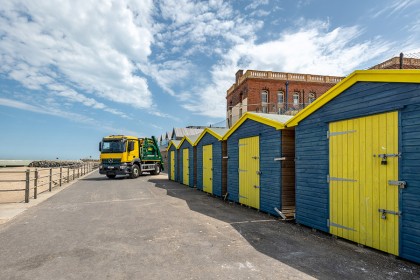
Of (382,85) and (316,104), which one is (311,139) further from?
(382,85)

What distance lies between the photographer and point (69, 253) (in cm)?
512

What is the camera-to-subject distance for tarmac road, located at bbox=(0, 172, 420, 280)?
429 centimetres

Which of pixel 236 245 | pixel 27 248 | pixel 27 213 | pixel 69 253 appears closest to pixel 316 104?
pixel 236 245

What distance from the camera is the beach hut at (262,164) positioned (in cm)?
848

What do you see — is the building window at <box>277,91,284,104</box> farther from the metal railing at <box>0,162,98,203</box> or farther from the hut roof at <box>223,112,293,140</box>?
the metal railing at <box>0,162,98,203</box>

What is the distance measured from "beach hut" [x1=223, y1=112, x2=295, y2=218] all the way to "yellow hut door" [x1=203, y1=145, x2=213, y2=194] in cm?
215

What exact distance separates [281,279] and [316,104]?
464cm

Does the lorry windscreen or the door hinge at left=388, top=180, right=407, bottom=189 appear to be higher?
the lorry windscreen

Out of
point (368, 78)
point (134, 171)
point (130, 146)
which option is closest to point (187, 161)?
point (130, 146)

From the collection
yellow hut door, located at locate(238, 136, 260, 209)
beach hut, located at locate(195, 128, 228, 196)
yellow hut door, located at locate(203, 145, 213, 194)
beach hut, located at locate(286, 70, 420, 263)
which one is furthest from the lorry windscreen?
beach hut, located at locate(286, 70, 420, 263)

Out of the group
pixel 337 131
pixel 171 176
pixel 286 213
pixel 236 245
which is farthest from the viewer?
pixel 171 176

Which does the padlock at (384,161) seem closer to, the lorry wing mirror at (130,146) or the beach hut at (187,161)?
the beach hut at (187,161)

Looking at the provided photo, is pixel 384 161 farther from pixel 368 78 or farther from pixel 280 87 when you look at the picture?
pixel 280 87

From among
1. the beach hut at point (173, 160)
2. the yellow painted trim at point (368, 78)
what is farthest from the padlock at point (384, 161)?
the beach hut at point (173, 160)
